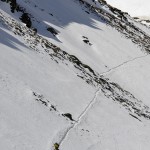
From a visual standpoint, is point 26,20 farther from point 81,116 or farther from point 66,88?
point 81,116

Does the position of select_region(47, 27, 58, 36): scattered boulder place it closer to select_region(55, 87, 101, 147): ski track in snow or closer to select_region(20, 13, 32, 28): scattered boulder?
select_region(20, 13, 32, 28): scattered boulder

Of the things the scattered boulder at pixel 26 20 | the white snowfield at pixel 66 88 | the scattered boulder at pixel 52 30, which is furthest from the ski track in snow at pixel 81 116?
the scattered boulder at pixel 52 30

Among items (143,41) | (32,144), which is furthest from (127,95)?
(143,41)

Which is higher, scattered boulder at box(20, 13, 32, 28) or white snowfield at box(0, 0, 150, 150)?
scattered boulder at box(20, 13, 32, 28)

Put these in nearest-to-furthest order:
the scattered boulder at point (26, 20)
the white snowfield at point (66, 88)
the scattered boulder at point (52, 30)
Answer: the white snowfield at point (66, 88) < the scattered boulder at point (26, 20) < the scattered boulder at point (52, 30)

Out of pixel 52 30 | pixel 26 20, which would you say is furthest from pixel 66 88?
pixel 52 30

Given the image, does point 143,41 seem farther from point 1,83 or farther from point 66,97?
point 1,83

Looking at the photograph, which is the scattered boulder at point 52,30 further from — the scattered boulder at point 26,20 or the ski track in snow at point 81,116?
the ski track in snow at point 81,116

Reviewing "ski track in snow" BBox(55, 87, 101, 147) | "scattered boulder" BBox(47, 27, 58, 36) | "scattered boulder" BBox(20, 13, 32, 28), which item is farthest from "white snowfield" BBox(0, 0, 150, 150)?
"scattered boulder" BBox(20, 13, 32, 28)
